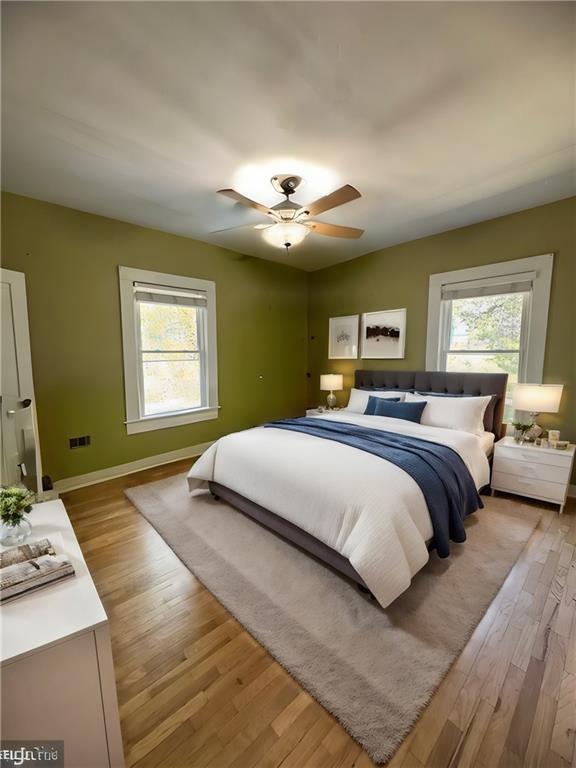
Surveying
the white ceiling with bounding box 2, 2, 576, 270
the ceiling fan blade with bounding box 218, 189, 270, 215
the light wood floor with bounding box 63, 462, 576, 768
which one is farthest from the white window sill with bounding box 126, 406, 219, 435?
the ceiling fan blade with bounding box 218, 189, 270, 215

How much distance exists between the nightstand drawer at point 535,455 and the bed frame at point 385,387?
1.20 ft

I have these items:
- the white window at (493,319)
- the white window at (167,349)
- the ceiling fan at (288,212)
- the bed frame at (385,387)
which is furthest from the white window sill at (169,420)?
the white window at (493,319)

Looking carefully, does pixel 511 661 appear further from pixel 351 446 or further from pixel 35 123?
pixel 35 123

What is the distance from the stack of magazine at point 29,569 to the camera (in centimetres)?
106

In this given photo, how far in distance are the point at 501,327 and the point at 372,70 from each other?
2794 mm

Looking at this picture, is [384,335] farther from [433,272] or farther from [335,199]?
[335,199]

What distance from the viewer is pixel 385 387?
4.20 meters

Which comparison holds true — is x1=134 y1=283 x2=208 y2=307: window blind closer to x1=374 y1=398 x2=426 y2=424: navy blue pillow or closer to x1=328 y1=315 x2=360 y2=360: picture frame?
x1=328 y1=315 x2=360 y2=360: picture frame

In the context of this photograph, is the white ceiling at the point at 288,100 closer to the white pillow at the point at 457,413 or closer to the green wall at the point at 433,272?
the green wall at the point at 433,272

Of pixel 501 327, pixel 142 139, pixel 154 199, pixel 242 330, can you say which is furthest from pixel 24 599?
pixel 501 327

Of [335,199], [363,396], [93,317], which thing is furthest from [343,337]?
→ [93,317]

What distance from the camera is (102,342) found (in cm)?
330

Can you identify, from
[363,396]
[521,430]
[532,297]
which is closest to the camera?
[521,430]

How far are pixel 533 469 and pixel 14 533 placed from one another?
12.2ft
